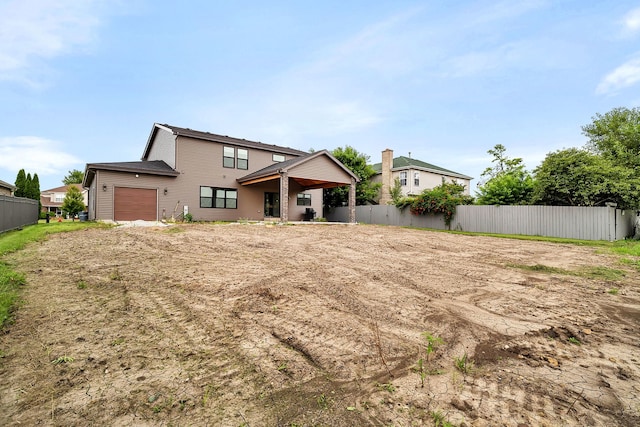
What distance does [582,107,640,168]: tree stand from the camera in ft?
84.0

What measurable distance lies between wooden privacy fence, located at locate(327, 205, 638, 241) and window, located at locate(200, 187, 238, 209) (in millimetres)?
13064

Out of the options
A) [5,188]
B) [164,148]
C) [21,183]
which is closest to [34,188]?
[21,183]

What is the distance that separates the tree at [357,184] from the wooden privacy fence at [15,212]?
1984 cm

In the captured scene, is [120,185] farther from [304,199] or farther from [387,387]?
[387,387]

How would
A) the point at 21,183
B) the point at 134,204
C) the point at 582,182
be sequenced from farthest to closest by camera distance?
the point at 21,183 < the point at 134,204 < the point at 582,182

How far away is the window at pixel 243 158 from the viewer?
19802 mm

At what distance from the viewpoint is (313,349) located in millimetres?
2699

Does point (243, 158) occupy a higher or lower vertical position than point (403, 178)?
higher

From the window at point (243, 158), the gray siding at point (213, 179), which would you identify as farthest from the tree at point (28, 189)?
the window at point (243, 158)

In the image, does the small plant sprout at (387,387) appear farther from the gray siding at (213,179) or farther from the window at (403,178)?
the window at (403,178)

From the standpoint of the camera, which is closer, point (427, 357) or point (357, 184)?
point (427, 357)

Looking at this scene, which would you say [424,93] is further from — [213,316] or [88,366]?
[88,366]

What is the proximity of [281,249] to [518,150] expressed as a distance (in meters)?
32.1

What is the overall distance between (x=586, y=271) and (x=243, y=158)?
1845 cm
